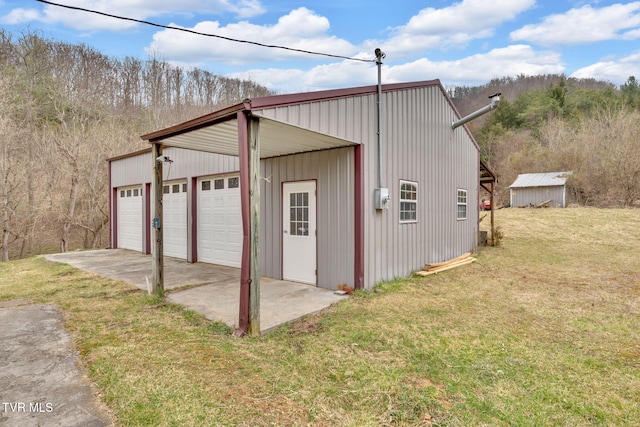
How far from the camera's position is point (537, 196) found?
22078 mm

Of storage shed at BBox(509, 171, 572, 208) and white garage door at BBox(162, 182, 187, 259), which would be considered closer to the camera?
white garage door at BBox(162, 182, 187, 259)

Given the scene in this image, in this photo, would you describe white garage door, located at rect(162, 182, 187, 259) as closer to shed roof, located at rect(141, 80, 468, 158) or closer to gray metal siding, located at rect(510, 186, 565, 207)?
shed roof, located at rect(141, 80, 468, 158)

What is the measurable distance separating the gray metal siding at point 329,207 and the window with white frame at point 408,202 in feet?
4.90

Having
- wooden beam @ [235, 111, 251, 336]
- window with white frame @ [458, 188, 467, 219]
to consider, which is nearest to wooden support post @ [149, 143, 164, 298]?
wooden beam @ [235, 111, 251, 336]

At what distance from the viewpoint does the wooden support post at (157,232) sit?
5219mm

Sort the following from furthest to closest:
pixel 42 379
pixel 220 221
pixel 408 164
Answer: pixel 220 221 → pixel 408 164 → pixel 42 379

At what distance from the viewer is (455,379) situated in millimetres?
2758

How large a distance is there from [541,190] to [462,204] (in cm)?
1637

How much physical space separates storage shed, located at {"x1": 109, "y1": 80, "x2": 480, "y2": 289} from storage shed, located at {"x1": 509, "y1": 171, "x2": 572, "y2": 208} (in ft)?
52.5

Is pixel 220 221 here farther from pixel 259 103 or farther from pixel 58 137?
pixel 58 137

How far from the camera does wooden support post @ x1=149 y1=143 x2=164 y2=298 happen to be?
17.1 ft

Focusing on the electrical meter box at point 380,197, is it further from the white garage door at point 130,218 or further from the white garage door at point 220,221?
the white garage door at point 130,218

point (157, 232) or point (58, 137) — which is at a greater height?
point (58, 137)

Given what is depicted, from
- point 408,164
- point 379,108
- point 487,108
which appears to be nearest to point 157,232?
point 379,108
